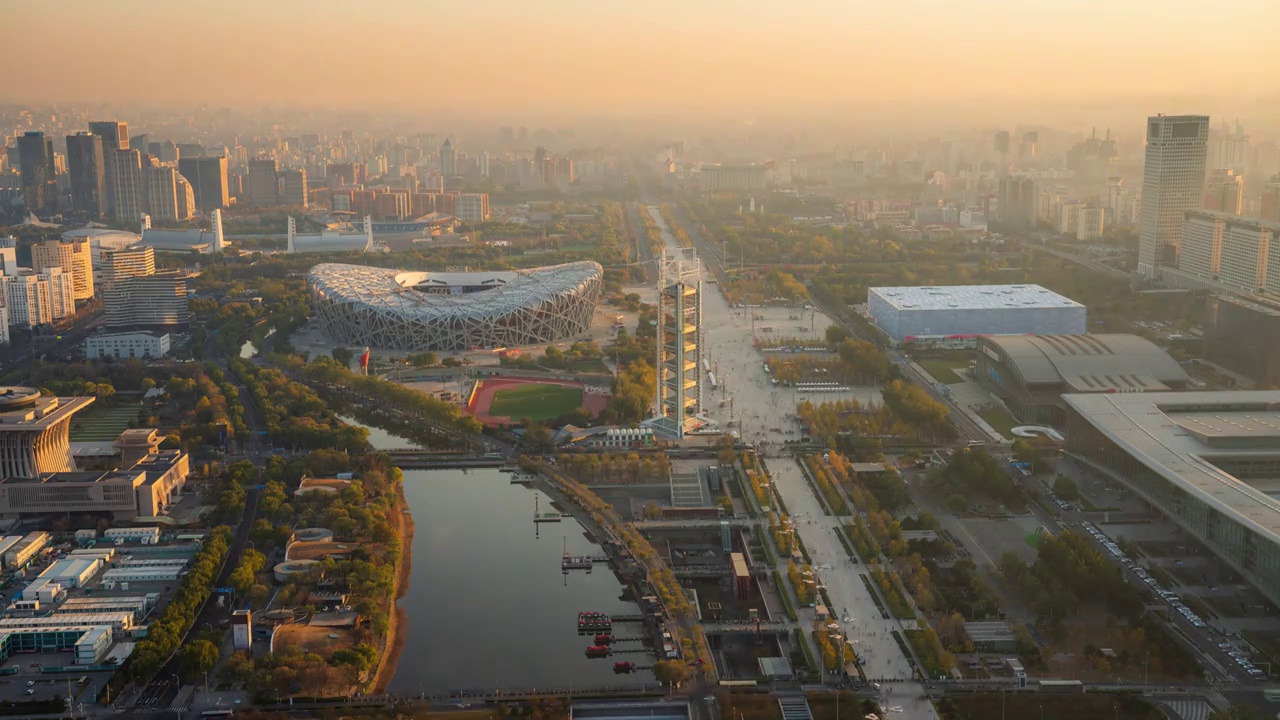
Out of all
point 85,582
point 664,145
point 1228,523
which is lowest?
point 85,582

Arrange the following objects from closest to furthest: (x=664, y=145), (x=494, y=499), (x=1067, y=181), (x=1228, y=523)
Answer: (x=1228, y=523) < (x=494, y=499) < (x=1067, y=181) < (x=664, y=145)

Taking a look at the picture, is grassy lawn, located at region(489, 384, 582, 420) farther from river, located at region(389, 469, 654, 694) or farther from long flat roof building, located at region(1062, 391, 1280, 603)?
long flat roof building, located at region(1062, 391, 1280, 603)

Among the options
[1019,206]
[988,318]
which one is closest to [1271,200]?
[988,318]

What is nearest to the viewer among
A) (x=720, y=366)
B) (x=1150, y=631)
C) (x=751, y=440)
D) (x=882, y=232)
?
(x=1150, y=631)

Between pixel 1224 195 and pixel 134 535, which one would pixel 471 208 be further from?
pixel 134 535

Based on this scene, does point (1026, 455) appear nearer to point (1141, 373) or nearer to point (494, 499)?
point (1141, 373)

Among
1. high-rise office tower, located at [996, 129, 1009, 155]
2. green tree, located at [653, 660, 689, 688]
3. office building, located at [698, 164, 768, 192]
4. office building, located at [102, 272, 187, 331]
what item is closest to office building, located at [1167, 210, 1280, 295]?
green tree, located at [653, 660, 689, 688]

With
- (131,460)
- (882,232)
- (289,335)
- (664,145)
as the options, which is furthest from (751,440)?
(664,145)

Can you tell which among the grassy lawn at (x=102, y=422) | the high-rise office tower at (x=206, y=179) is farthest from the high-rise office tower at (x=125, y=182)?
the grassy lawn at (x=102, y=422)
